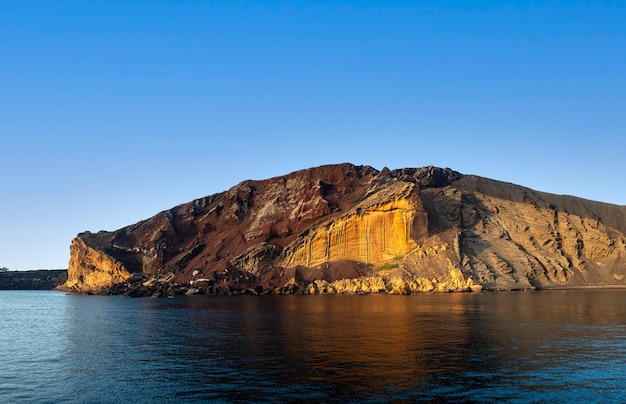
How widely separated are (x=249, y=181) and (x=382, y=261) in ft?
193

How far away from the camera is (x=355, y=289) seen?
92188 millimetres

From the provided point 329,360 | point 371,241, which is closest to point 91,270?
point 371,241

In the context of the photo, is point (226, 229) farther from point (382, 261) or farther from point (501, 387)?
point (501, 387)

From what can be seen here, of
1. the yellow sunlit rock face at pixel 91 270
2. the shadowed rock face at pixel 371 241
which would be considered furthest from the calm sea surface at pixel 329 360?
the yellow sunlit rock face at pixel 91 270

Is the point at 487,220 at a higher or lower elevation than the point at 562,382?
higher

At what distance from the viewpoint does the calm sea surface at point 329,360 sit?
19.3 m

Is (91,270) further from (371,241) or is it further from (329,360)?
(329,360)

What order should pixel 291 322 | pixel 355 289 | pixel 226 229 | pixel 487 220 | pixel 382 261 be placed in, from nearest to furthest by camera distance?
1. pixel 291 322
2. pixel 355 289
3. pixel 382 261
4. pixel 487 220
5. pixel 226 229

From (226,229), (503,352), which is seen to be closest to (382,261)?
(226,229)

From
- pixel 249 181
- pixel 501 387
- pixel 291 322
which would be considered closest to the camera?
pixel 501 387

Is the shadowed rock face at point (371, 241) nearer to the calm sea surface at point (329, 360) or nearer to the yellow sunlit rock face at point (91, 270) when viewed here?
the yellow sunlit rock face at point (91, 270)

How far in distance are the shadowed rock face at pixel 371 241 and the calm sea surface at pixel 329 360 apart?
4944 cm

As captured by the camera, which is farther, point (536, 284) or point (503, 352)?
point (536, 284)

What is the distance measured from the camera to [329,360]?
83.0ft
